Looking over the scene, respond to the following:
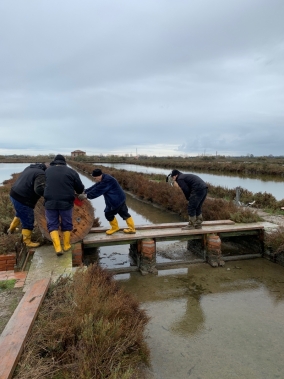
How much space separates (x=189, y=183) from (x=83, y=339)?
15.6 ft

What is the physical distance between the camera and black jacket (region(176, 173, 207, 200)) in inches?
272

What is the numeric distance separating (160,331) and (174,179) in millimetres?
3545

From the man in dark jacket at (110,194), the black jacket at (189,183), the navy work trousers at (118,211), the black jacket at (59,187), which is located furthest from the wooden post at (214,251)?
the black jacket at (59,187)

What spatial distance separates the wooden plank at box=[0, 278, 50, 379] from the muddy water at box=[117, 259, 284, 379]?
145 cm

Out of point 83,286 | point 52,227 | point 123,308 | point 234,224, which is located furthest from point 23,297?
point 234,224

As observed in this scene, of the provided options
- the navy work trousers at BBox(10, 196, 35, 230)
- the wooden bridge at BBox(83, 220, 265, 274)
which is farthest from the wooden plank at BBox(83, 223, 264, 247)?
the navy work trousers at BBox(10, 196, 35, 230)

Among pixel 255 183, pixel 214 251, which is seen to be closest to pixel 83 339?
pixel 214 251

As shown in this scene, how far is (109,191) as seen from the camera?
6.36m

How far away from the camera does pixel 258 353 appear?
12.3 feet

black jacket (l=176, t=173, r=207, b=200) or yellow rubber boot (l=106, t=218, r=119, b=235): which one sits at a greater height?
black jacket (l=176, t=173, r=207, b=200)

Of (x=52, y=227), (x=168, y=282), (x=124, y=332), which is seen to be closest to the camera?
(x=124, y=332)

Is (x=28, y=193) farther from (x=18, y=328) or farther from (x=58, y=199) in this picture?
(x=18, y=328)

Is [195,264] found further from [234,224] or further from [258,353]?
[258,353]

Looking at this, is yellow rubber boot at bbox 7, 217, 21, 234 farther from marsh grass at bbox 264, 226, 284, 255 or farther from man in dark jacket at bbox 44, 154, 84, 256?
marsh grass at bbox 264, 226, 284, 255
